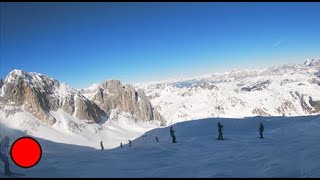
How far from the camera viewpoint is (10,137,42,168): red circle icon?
21.2 ft

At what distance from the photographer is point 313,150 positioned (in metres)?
22.6

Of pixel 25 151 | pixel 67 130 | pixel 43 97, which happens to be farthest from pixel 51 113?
pixel 25 151

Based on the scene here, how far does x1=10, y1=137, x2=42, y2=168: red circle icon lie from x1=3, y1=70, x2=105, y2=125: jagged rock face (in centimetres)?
16820

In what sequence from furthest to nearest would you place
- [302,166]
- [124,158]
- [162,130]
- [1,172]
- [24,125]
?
1. [24,125]
2. [162,130]
3. [124,158]
4. [302,166]
5. [1,172]

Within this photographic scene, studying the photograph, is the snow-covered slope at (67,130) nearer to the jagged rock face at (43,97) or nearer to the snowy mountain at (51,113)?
the snowy mountain at (51,113)

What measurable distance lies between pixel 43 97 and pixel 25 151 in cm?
18315

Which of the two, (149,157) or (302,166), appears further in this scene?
(149,157)

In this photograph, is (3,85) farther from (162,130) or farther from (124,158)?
(124,158)

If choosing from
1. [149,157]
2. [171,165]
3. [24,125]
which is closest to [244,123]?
[149,157]

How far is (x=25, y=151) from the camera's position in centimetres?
653

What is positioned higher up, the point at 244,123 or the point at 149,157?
the point at 244,123

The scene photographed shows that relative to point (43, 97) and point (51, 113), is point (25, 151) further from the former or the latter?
point (43, 97)

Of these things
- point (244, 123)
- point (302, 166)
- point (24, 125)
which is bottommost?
point (302, 166)

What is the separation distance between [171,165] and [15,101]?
163102mm
